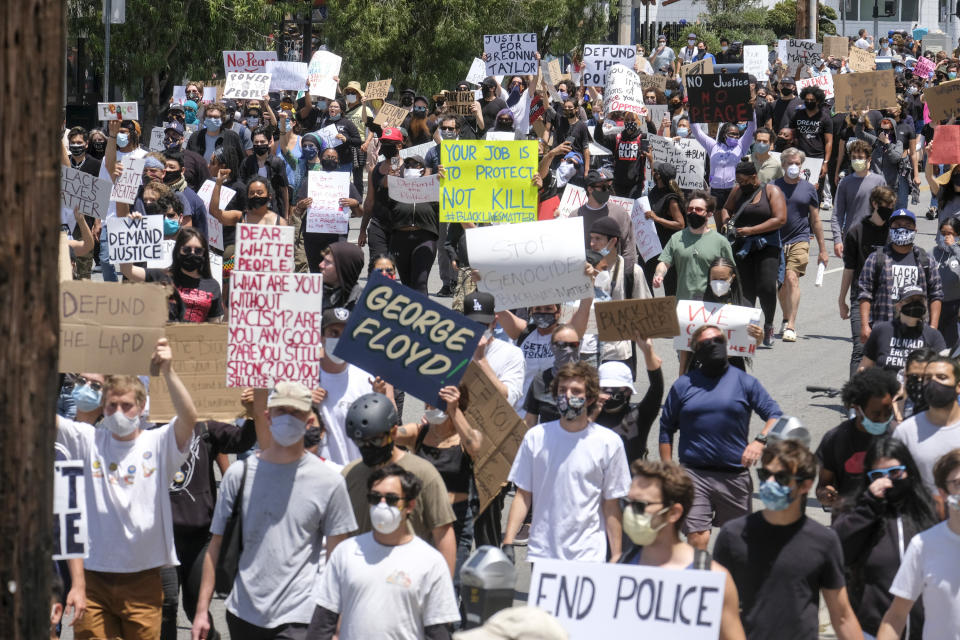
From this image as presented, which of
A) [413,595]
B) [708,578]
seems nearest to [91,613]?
[413,595]

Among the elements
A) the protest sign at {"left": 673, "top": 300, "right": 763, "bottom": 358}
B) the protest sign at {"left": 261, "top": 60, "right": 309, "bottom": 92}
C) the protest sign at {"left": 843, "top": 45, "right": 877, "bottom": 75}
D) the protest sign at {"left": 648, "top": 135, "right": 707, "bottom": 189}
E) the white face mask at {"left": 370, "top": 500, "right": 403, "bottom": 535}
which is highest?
the protest sign at {"left": 843, "top": 45, "right": 877, "bottom": 75}

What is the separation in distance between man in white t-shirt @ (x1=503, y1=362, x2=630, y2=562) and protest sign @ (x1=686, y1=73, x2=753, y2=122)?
11.7m

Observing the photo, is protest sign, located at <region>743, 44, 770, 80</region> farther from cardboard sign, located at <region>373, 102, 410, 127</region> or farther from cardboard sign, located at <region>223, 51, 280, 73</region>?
cardboard sign, located at <region>373, 102, 410, 127</region>

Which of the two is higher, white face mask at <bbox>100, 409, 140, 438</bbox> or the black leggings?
the black leggings

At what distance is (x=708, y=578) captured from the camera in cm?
555

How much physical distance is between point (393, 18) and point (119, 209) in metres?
18.9

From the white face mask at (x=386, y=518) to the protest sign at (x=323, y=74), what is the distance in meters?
16.4

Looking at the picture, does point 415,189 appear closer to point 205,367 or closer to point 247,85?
point 205,367

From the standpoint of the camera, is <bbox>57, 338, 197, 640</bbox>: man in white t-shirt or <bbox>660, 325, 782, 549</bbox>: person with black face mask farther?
<bbox>660, 325, 782, 549</bbox>: person with black face mask

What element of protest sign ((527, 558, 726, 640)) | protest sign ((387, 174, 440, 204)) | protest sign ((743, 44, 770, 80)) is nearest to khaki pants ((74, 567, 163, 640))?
protest sign ((527, 558, 726, 640))

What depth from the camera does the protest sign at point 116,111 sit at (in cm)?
1634

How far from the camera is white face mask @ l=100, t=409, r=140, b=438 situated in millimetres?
6785

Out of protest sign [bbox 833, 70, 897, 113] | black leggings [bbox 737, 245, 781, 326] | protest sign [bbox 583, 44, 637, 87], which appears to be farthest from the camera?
protest sign [bbox 583, 44, 637, 87]

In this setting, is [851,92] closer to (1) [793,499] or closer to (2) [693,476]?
(2) [693,476]
